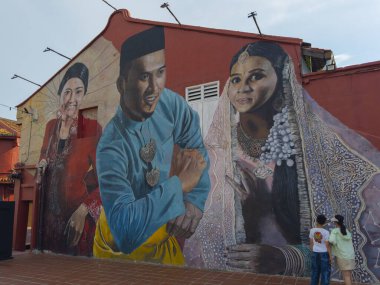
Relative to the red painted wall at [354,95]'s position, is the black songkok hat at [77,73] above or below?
above

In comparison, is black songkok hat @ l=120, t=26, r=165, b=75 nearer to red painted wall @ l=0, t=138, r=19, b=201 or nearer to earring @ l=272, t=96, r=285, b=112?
Result: earring @ l=272, t=96, r=285, b=112

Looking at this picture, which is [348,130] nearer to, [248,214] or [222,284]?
[248,214]

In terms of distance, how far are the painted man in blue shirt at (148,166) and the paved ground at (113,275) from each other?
0.70 metres

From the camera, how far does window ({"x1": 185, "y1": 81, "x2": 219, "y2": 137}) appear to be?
9461 mm

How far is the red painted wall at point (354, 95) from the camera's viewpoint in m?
7.34

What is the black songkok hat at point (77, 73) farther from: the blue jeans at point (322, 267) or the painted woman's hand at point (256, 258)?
the blue jeans at point (322, 267)

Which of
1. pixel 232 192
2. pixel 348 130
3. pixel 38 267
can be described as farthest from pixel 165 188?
pixel 348 130

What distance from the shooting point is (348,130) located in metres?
7.54

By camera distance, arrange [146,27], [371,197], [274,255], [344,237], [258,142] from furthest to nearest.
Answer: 1. [146,27]
2. [258,142]
3. [274,255]
4. [371,197]
5. [344,237]

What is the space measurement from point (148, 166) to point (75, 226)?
365cm

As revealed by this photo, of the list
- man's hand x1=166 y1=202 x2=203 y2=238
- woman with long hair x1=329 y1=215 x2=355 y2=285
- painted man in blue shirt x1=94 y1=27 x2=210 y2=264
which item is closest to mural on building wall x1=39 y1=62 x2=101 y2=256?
painted man in blue shirt x1=94 y1=27 x2=210 y2=264

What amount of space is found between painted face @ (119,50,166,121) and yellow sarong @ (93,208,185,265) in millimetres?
3312

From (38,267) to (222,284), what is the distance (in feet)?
17.6

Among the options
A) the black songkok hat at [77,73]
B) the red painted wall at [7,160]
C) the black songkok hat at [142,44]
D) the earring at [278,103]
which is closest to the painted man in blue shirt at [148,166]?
the black songkok hat at [142,44]
